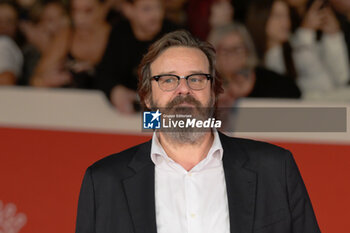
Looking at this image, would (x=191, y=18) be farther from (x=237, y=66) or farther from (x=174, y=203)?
(x=174, y=203)

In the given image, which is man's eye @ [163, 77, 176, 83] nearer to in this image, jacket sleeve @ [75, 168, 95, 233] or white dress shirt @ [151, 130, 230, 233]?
white dress shirt @ [151, 130, 230, 233]

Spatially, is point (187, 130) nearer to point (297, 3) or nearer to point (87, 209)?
point (87, 209)

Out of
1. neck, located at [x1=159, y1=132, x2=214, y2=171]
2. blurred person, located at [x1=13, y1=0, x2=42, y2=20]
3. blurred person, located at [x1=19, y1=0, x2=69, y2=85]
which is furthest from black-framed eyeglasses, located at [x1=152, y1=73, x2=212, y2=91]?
blurred person, located at [x1=13, y1=0, x2=42, y2=20]

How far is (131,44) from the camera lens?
2.83 metres

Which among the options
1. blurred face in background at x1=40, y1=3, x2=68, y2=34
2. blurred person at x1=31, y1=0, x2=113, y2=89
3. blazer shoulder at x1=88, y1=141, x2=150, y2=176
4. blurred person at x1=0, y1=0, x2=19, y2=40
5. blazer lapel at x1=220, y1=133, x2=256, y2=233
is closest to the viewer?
blazer lapel at x1=220, y1=133, x2=256, y2=233

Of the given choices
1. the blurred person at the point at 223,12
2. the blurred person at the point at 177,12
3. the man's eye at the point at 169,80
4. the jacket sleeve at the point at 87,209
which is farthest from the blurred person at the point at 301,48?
the jacket sleeve at the point at 87,209

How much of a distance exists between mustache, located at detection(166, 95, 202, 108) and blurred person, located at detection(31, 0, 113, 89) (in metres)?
1.64

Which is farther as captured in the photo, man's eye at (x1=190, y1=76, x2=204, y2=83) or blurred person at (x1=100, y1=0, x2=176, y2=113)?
blurred person at (x1=100, y1=0, x2=176, y2=113)

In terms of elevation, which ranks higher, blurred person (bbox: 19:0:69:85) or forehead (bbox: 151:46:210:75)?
blurred person (bbox: 19:0:69:85)

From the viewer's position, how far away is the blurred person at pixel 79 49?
2.99 meters

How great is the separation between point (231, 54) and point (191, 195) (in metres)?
1.54

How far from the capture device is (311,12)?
2664 mm

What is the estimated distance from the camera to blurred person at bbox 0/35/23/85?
10.4 feet

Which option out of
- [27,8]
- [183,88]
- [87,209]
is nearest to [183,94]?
[183,88]
